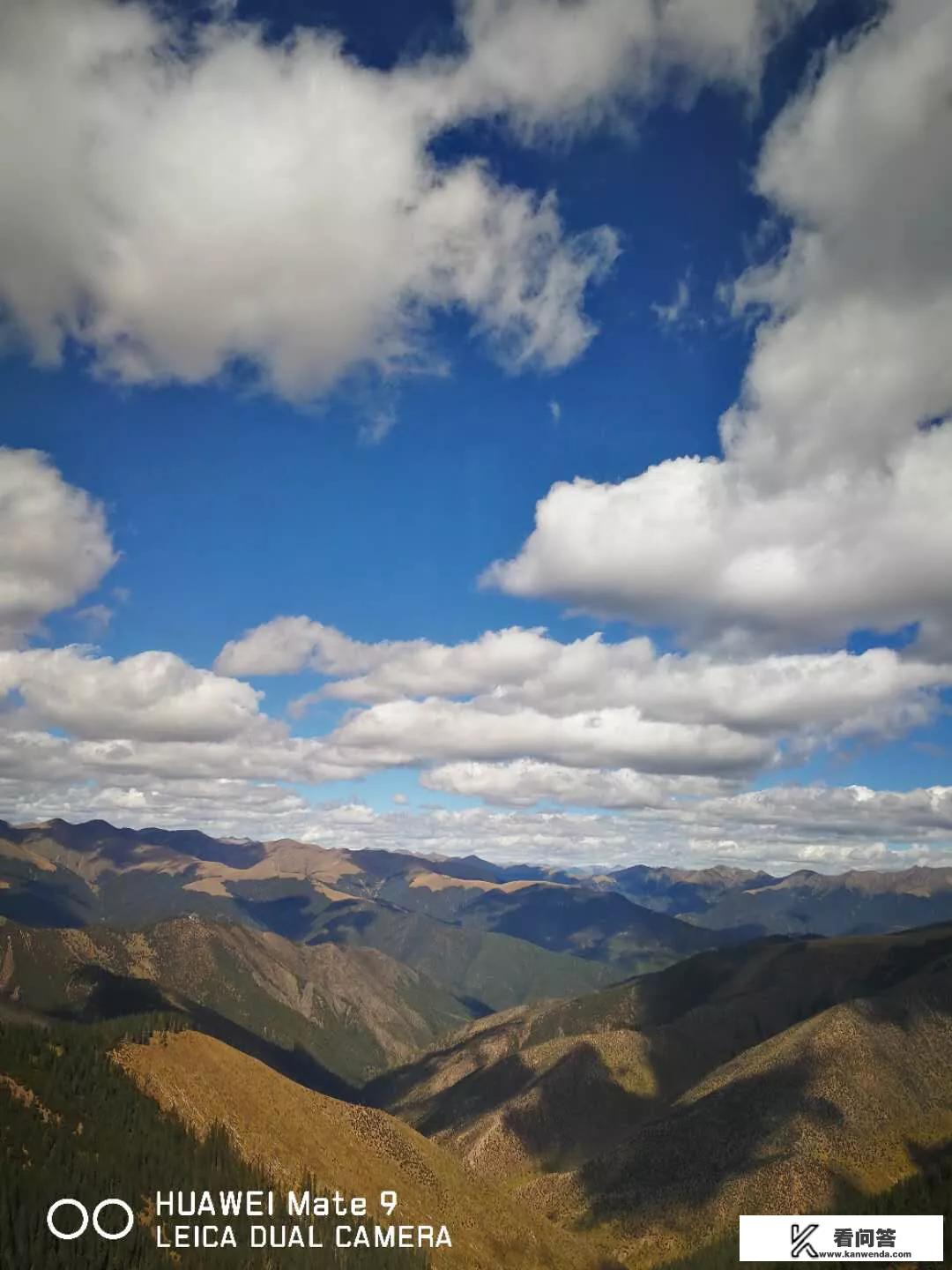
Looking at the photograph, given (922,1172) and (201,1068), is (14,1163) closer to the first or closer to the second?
(201,1068)

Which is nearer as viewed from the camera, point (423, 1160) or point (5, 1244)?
point (5, 1244)

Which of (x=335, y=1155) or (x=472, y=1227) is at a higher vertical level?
(x=335, y=1155)

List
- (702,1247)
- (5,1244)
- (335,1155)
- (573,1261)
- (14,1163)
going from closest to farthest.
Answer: (5,1244)
(14,1163)
(335,1155)
(573,1261)
(702,1247)

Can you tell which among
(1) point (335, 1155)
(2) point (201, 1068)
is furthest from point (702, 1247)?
(2) point (201, 1068)

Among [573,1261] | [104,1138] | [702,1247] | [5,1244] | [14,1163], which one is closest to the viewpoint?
[5,1244]

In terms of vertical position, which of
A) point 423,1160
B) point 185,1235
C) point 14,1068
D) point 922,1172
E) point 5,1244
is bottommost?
point 922,1172

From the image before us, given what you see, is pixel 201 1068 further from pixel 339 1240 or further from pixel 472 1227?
pixel 472 1227

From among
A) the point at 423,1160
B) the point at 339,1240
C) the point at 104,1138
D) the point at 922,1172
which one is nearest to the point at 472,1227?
the point at 423,1160
